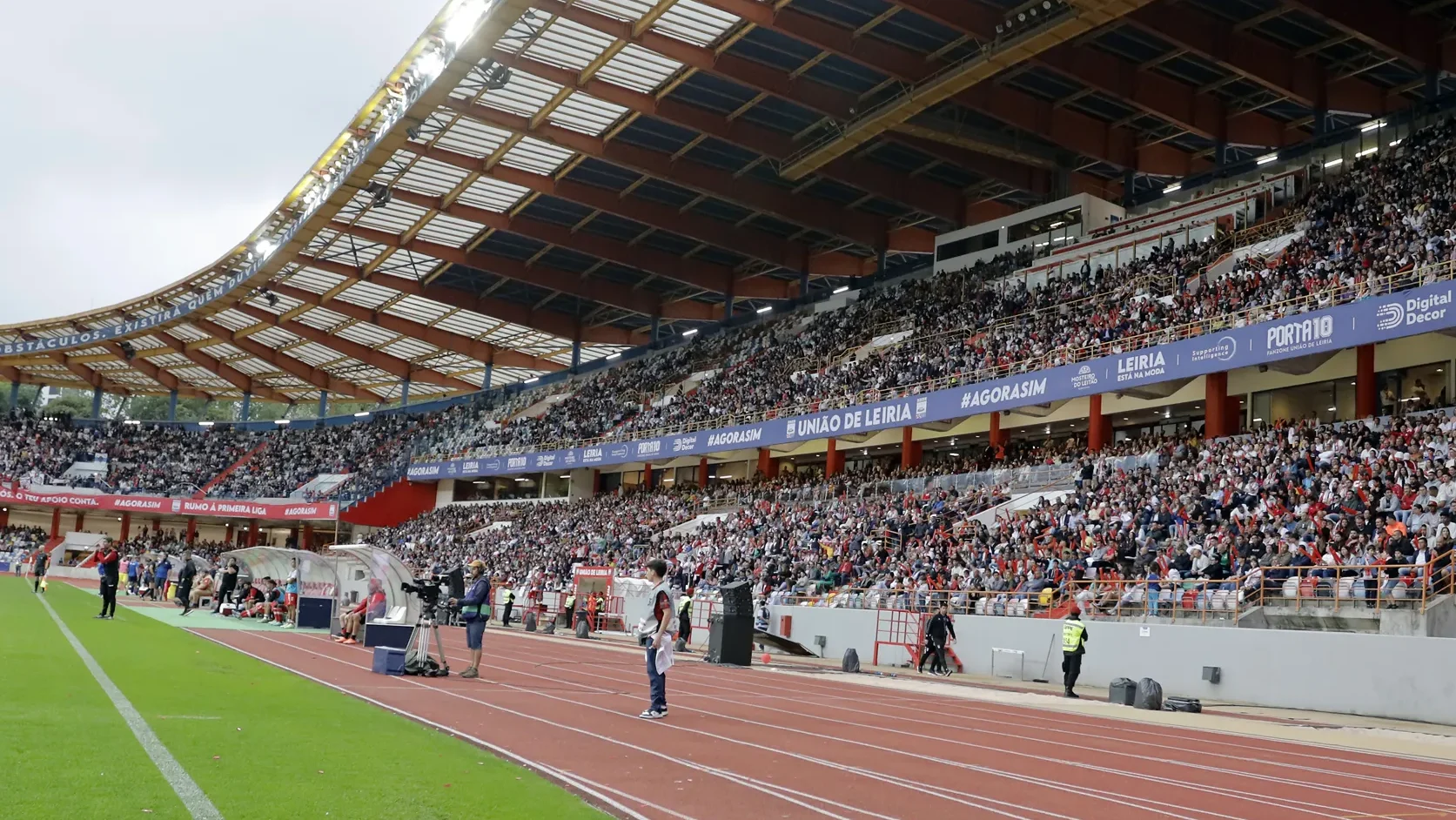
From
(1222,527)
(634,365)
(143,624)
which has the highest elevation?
(634,365)

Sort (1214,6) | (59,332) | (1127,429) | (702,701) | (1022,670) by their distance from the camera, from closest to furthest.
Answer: (702,701)
(1022,670)
(1214,6)
(1127,429)
(59,332)

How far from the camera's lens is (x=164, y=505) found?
2753 inches

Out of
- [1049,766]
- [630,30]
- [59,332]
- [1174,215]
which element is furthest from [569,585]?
[59,332]

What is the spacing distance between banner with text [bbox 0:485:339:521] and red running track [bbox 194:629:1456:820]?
54657mm

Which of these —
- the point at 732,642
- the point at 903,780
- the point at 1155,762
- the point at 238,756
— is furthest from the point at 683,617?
the point at 238,756

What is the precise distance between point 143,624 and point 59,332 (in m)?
52.6

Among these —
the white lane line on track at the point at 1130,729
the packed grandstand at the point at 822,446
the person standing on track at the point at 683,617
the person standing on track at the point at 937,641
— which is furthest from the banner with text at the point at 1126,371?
the white lane line on track at the point at 1130,729

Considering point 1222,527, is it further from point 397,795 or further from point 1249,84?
point 1249,84

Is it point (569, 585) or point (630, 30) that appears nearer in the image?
point (630, 30)

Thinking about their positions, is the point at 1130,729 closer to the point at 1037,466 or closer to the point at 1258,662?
the point at 1258,662

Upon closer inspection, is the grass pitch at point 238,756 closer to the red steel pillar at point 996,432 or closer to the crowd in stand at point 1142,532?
the crowd in stand at point 1142,532

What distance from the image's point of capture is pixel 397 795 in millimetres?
7266

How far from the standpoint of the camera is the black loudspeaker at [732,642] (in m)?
24.0

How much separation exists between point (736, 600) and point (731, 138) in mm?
21310
